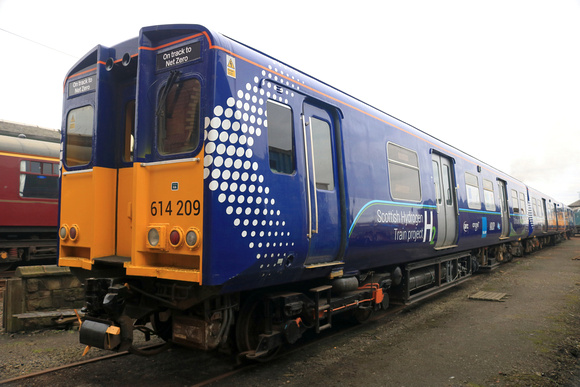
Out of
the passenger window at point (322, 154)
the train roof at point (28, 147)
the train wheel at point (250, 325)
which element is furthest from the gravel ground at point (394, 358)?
the train roof at point (28, 147)

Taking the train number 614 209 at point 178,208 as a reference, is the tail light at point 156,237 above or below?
below

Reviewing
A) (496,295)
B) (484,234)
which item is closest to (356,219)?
(496,295)

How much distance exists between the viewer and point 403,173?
678 centimetres

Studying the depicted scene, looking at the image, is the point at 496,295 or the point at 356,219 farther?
A: the point at 496,295

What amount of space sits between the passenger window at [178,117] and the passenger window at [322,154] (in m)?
1.50

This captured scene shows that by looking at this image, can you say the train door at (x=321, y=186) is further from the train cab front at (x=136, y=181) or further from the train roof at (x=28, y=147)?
the train roof at (x=28, y=147)

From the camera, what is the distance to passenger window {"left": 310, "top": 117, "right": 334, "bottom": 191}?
4742 mm

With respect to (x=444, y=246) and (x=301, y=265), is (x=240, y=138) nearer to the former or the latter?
(x=301, y=265)

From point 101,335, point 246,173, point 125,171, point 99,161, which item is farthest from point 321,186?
point 101,335

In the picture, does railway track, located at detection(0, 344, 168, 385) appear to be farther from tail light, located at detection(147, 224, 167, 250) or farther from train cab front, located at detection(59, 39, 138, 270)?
tail light, located at detection(147, 224, 167, 250)

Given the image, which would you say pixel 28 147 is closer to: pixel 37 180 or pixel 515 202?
pixel 37 180

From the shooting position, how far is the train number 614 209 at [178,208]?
3506 mm

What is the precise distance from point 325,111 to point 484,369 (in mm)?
3430

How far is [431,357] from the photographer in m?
4.89
